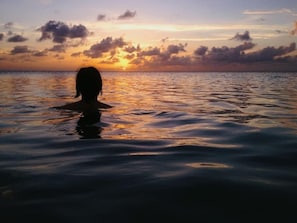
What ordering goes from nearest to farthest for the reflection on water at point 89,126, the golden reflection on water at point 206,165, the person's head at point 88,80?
the golden reflection on water at point 206,165 < the reflection on water at point 89,126 < the person's head at point 88,80

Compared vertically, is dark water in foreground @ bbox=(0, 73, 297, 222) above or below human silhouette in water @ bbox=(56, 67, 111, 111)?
below

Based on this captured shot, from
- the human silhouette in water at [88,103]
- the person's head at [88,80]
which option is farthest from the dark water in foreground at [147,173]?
the person's head at [88,80]

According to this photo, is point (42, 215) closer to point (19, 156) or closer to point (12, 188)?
point (12, 188)

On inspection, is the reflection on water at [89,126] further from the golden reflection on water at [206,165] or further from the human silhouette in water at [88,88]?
the golden reflection on water at [206,165]

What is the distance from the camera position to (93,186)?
380cm

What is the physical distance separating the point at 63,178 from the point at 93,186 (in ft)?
1.71

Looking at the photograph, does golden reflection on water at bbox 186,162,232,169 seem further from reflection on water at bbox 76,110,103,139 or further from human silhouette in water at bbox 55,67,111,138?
human silhouette in water at bbox 55,67,111,138

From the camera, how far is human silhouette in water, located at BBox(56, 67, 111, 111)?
9484 mm

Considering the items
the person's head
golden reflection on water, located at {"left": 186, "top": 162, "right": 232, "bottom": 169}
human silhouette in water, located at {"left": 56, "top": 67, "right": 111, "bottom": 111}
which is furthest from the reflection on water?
golden reflection on water, located at {"left": 186, "top": 162, "right": 232, "bottom": 169}

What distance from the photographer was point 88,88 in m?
9.84

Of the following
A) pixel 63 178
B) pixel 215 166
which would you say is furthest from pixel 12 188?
pixel 215 166

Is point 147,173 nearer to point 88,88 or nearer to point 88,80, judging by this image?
point 88,80

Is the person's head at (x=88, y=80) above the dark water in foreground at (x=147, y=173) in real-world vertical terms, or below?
above

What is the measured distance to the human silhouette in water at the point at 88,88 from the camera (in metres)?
9.48
